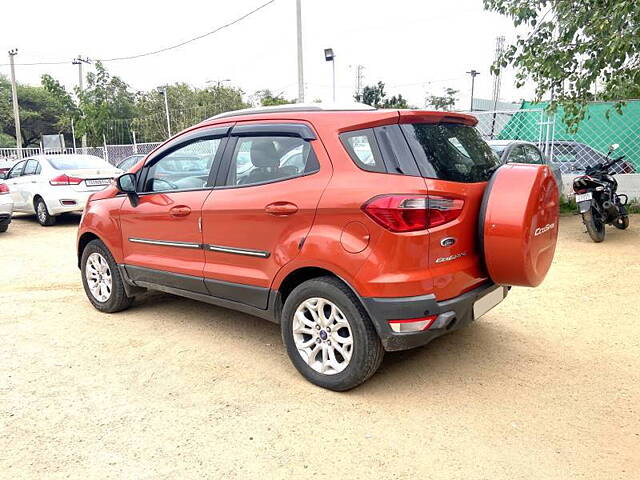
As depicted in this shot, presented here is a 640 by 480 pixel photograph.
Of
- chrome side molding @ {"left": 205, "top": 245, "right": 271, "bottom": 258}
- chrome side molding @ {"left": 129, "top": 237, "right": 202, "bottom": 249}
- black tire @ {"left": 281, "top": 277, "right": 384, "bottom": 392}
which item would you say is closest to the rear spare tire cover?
black tire @ {"left": 281, "top": 277, "right": 384, "bottom": 392}

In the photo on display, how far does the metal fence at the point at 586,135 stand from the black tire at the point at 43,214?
30.1ft

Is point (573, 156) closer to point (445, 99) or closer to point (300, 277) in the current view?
point (300, 277)


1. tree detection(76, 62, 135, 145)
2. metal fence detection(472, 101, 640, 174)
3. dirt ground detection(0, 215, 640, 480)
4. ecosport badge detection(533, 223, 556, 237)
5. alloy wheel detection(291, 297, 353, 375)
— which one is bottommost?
dirt ground detection(0, 215, 640, 480)

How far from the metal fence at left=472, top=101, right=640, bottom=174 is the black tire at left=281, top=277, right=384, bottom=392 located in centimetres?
875

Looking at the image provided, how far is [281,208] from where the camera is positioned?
11.0ft

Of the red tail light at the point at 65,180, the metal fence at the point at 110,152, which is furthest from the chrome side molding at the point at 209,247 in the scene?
the metal fence at the point at 110,152

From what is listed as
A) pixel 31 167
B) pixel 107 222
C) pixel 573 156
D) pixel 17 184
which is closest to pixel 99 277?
pixel 107 222

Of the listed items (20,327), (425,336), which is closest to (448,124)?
(425,336)

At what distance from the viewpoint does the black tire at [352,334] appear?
121 inches

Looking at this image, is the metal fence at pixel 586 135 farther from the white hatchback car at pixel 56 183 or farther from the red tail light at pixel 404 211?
the red tail light at pixel 404 211

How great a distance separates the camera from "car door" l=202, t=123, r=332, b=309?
3283 millimetres

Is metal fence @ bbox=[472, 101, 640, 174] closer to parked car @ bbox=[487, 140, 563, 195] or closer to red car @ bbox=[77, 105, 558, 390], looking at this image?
parked car @ bbox=[487, 140, 563, 195]

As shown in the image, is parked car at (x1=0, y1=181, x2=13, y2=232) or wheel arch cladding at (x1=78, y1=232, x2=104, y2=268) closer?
wheel arch cladding at (x1=78, y1=232, x2=104, y2=268)

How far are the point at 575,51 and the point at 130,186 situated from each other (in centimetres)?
741
